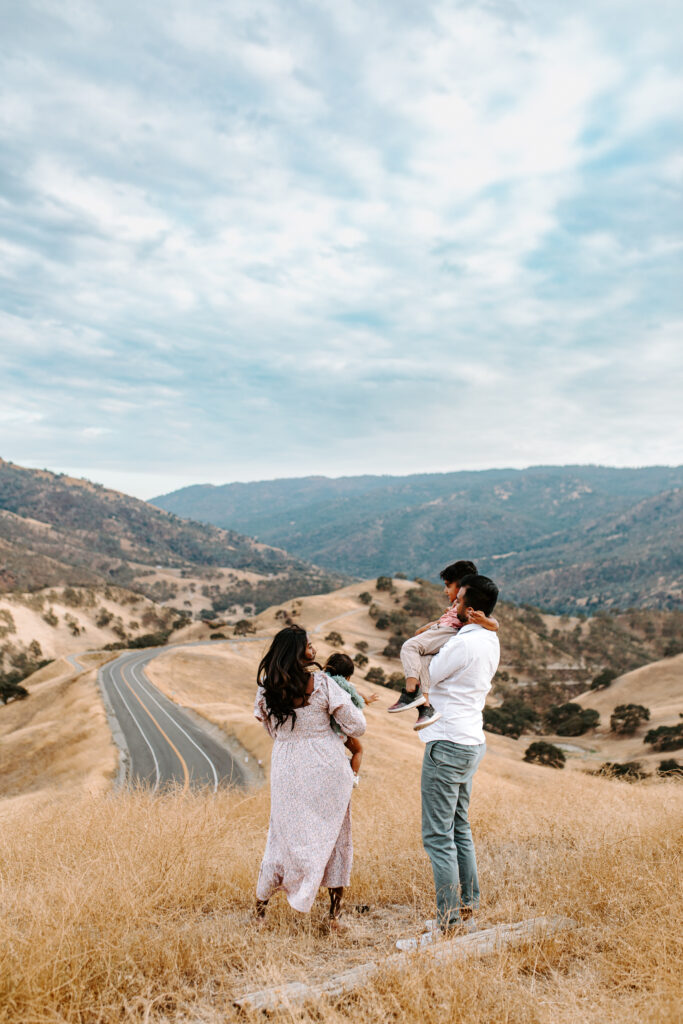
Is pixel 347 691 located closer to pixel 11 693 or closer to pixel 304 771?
pixel 304 771

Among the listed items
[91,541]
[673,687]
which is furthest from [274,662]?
[91,541]

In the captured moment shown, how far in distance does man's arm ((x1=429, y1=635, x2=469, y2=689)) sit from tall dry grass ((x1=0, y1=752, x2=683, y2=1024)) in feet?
5.11

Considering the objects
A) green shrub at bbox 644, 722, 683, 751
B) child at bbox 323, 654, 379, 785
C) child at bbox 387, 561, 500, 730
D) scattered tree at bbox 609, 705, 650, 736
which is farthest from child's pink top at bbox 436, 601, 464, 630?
scattered tree at bbox 609, 705, 650, 736

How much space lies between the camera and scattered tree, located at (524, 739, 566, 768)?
2962 cm

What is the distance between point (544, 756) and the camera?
3038 centimetres

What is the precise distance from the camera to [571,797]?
910 cm

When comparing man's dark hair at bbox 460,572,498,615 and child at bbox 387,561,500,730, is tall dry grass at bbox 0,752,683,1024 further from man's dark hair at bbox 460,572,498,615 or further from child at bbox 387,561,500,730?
man's dark hair at bbox 460,572,498,615

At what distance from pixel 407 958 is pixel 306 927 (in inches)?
45.1

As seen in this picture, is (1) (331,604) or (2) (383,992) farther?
(1) (331,604)

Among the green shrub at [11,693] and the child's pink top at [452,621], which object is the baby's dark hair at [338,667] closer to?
the child's pink top at [452,621]

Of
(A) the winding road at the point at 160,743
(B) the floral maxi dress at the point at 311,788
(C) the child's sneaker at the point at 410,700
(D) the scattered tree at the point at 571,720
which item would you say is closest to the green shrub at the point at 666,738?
(D) the scattered tree at the point at 571,720

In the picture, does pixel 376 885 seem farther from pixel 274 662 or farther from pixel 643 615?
pixel 643 615

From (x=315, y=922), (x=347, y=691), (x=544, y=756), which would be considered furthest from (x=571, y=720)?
(x=347, y=691)

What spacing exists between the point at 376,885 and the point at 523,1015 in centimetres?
243
